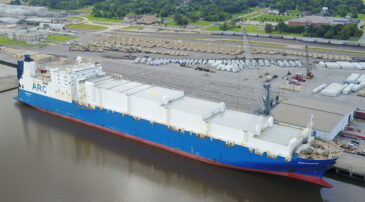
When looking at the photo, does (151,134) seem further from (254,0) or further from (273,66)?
(254,0)

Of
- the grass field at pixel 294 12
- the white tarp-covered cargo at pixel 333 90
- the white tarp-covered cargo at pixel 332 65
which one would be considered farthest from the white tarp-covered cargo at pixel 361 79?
the grass field at pixel 294 12

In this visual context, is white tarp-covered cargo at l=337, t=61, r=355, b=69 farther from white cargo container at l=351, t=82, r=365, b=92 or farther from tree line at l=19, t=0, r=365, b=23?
tree line at l=19, t=0, r=365, b=23

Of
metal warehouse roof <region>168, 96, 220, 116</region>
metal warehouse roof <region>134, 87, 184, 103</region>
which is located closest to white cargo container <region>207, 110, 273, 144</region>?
metal warehouse roof <region>168, 96, 220, 116</region>

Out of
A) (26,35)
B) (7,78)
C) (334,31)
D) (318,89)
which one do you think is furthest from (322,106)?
(26,35)

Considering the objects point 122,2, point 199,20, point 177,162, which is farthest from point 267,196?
point 122,2

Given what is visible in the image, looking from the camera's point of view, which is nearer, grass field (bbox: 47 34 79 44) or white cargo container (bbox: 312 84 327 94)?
white cargo container (bbox: 312 84 327 94)

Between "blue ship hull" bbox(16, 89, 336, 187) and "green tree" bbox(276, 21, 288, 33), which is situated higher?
"green tree" bbox(276, 21, 288, 33)

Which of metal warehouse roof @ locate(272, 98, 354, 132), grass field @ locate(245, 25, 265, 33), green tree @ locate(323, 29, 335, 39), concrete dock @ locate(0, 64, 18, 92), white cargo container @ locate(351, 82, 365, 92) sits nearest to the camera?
metal warehouse roof @ locate(272, 98, 354, 132)

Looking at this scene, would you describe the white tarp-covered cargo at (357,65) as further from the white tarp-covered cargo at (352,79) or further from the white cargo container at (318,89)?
the white cargo container at (318,89)
